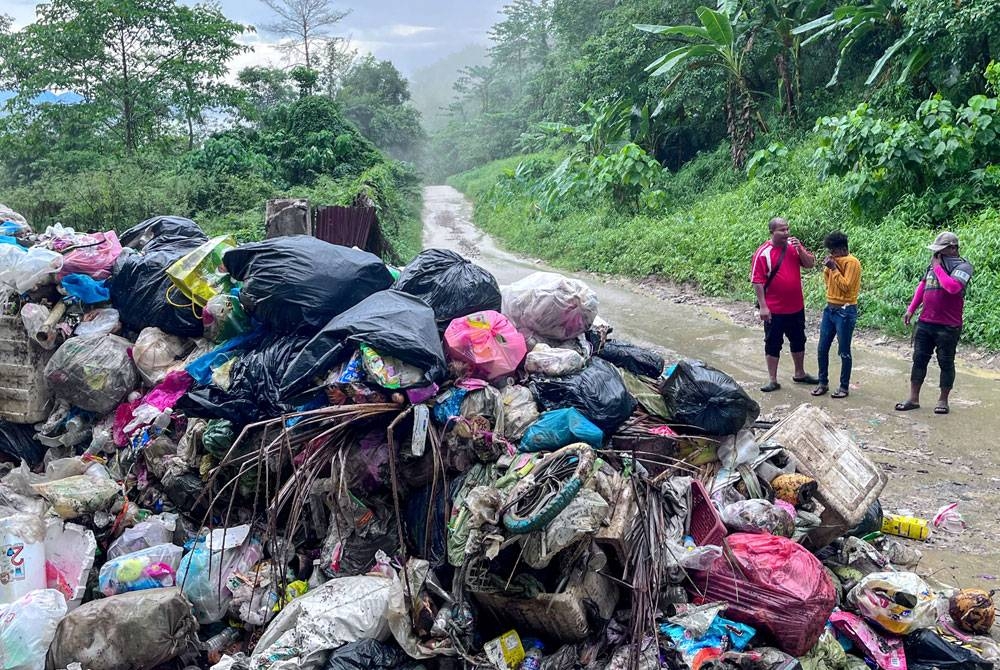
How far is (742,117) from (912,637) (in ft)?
43.5

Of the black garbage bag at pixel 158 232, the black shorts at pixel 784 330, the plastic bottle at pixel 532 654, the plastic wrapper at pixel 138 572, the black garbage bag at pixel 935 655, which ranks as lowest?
the black garbage bag at pixel 935 655

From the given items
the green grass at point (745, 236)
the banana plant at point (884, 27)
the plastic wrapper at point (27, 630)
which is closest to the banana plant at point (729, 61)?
the green grass at point (745, 236)

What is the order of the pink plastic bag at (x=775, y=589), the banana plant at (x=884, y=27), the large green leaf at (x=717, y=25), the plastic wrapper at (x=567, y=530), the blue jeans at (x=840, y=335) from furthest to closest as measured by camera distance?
the large green leaf at (x=717, y=25)
the banana plant at (x=884, y=27)
the blue jeans at (x=840, y=335)
the pink plastic bag at (x=775, y=589)
the plastic wrapper at (x=567, y=530)

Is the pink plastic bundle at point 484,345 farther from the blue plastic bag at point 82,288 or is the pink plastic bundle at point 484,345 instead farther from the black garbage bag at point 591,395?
the blue plastic bag at point 82,288

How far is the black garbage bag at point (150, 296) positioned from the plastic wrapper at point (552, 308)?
6.04ft

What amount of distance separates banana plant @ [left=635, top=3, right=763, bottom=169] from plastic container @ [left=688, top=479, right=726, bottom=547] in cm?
1204

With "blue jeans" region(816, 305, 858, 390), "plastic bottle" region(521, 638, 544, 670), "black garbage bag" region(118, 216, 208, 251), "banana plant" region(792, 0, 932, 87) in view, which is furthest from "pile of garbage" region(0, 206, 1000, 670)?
"banana plant" region(792, 0, 932, 87)

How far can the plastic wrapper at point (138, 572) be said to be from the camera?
10.5 feet

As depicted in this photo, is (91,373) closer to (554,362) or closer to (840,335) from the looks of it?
(554,362)

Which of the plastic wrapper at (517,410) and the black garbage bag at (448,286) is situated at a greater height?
the black garbage bag at (448,286)

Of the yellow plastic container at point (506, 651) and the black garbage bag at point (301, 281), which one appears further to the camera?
the black garbage bag at point (301, 281)

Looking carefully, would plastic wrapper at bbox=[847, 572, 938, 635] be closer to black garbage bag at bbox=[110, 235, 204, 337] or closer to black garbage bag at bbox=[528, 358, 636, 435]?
black garbage bag at bbox=[528, 358, 636, 435]

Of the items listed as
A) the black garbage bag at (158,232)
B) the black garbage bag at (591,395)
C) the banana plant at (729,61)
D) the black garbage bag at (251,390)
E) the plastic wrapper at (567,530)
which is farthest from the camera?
the banana plant at (729,61)

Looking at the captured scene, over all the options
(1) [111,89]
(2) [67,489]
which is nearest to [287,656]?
(2) [67,489]
